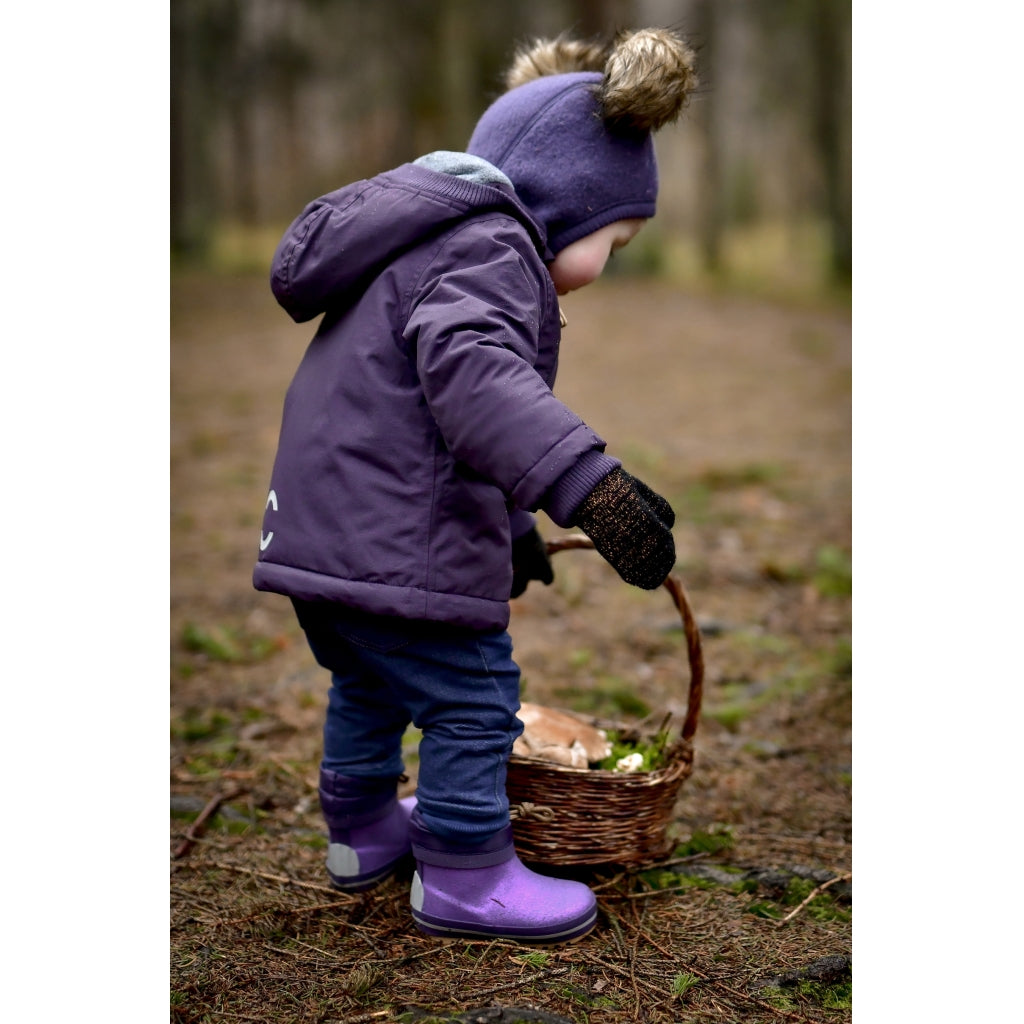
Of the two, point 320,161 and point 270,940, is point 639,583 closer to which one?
point 270,940

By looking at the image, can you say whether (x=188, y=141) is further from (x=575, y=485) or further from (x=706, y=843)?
(x=575, y=485)

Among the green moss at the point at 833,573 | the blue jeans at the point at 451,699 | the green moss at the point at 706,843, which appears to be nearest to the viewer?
the blue jeans at the point at 451,699

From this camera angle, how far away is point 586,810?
2271 mm

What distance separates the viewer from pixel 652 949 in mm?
2113

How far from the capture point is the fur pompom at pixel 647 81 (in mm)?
2096

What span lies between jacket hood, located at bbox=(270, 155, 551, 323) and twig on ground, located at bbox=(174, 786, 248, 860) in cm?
135

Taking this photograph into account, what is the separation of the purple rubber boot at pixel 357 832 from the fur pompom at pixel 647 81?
1512 mm

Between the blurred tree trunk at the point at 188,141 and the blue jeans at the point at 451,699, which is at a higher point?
the blurred tree trunk at the point at 188,141

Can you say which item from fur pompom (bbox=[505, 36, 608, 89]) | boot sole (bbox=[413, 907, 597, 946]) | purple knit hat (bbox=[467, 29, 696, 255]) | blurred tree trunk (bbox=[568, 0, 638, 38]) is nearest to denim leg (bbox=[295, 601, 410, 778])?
boot sole (bbox=[413, 907, 597, 946])

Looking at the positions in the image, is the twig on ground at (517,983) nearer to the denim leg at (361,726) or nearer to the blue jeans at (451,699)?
the blue jeans at (451,699)

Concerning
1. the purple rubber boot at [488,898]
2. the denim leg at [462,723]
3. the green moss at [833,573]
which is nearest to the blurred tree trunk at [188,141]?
the green moss at [833,573]

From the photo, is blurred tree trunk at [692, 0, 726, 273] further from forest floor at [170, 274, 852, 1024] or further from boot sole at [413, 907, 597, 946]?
boot sole at [413, 907, 597, 946]

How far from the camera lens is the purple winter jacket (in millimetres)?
1878

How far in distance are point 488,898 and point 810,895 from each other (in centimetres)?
71
